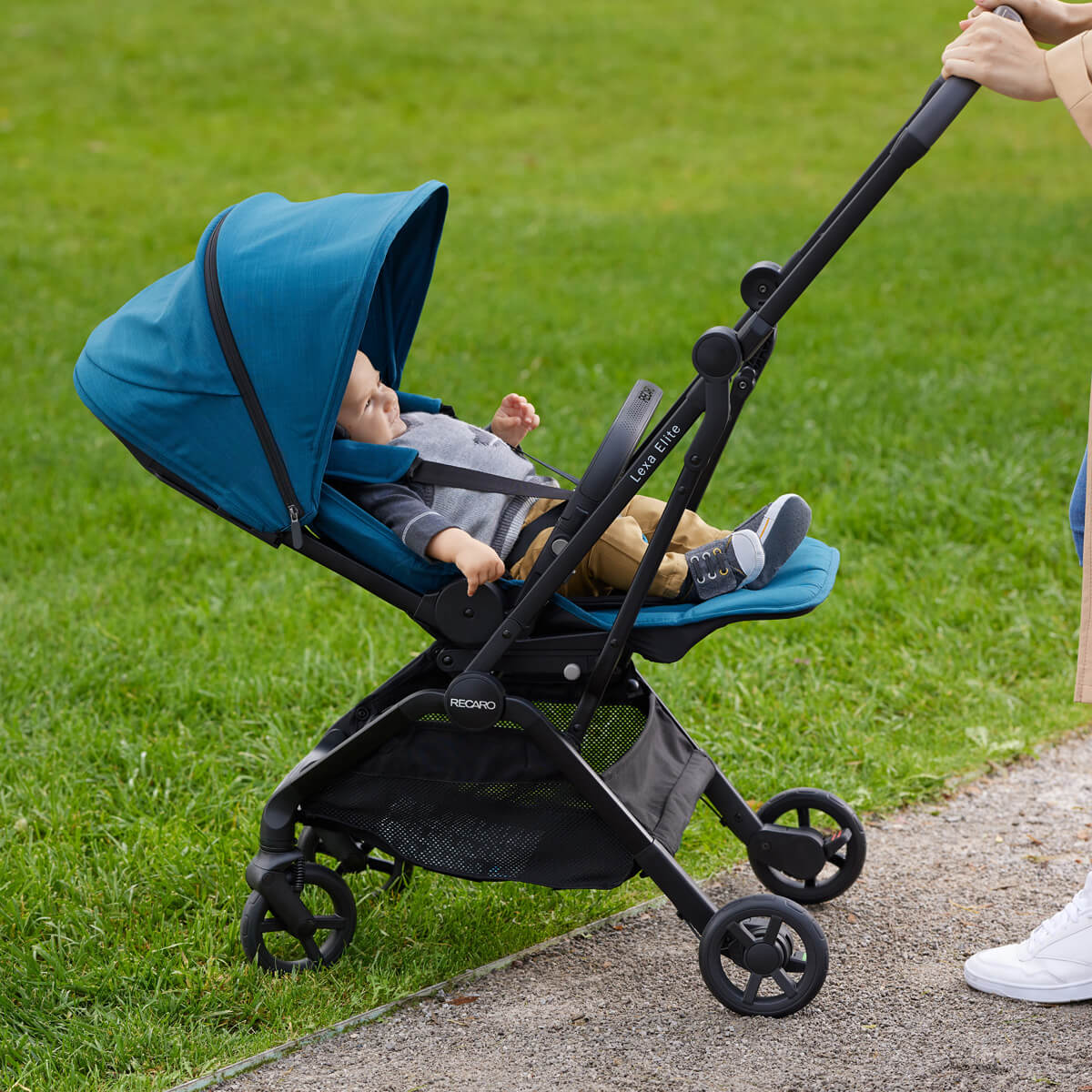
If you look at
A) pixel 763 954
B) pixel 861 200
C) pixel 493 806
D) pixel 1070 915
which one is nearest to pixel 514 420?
pixel 493 806

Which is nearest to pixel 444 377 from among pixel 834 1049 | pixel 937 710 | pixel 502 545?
pixel 937 710

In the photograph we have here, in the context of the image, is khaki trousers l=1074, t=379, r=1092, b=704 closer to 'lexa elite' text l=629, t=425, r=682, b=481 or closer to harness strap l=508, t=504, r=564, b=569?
'lexa elite' text l=629, t=425, r=682, b=481

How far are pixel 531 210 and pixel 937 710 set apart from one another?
23.4 feet

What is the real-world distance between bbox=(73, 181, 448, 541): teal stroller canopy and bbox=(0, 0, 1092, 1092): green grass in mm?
1075

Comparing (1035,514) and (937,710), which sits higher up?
(1035,514)

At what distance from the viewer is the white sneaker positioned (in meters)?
2.77

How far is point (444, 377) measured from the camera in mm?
6891

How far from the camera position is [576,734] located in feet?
9.24

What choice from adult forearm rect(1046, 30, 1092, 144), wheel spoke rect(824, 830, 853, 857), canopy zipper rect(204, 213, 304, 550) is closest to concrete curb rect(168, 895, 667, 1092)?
wheel spoke rect(824, 830, 853, 857)

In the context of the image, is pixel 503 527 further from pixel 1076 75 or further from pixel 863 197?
pixel 1076 75

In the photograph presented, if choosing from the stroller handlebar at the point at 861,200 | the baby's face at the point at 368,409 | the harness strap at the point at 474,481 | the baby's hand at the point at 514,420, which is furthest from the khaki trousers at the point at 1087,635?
the baby's face at the point at 368,409

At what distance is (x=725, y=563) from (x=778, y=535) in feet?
0.41

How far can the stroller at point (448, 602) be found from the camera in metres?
2.63

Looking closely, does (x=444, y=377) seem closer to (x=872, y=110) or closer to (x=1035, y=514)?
(x=1035, y=514)
